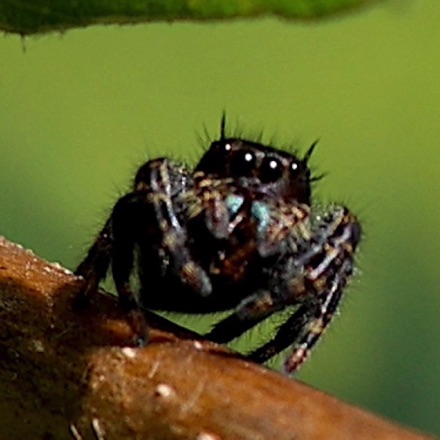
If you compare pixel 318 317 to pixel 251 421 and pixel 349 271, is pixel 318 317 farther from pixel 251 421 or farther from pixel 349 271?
pixel 251 421

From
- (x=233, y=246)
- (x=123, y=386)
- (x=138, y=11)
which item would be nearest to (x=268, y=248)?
(x=233, y=246)

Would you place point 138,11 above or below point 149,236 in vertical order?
above

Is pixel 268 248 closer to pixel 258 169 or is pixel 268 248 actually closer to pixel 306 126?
pixel 258 169

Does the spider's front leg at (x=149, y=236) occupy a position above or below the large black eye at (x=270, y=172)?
below

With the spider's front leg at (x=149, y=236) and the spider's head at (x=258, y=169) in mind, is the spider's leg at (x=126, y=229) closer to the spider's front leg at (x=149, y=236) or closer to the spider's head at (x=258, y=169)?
the spider's front leg at (x=149, y=236)

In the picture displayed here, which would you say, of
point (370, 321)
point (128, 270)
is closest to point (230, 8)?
point (128, 270)

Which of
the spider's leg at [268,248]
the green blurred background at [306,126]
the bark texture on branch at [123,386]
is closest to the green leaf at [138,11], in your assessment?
the bark texture on branch at [123,386]
